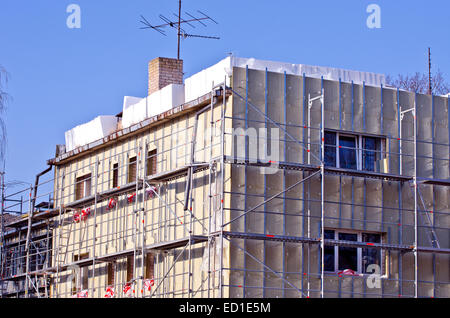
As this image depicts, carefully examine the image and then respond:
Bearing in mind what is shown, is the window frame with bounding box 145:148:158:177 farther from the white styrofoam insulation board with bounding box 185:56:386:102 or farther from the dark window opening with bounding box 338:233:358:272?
the dark window opening with bounding box 338:233:358:272

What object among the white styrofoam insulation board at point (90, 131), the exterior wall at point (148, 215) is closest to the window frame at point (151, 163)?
the exterior wall at point (148, 215)

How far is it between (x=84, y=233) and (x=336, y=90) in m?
9.47

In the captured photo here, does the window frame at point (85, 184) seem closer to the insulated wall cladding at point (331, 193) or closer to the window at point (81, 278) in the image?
the window at point (81, 278)

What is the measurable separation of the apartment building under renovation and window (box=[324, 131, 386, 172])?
4 cm

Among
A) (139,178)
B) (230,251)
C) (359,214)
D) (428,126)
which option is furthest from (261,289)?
(428,126)

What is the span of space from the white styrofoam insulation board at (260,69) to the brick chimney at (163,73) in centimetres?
262

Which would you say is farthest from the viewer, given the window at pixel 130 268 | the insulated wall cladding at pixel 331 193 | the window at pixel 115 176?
the window at pixel 115 176

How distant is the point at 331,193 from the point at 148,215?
17.2 feet

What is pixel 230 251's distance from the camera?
21.5 meters

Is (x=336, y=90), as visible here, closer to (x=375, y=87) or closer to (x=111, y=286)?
(x=375, y=87)

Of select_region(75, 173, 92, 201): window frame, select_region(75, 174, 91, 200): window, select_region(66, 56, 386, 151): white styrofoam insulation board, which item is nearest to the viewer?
select_region(66, 56, 386, 151): white styrofoam insulation board

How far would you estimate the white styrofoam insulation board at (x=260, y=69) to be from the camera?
75.0ft

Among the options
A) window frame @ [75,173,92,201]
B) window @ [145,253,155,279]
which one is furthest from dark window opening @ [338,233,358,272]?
window frame @ [75,173,92,201]

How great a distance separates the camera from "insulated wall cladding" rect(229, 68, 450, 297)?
21938 millimetres
